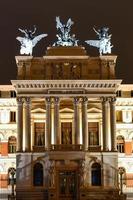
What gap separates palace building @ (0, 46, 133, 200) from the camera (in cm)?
5803

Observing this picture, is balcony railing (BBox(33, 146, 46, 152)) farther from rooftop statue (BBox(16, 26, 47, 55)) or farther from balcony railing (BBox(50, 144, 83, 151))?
rooftop statue (BBox(16, 26, 47, 55))

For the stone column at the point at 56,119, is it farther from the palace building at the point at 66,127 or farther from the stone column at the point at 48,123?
the stone column at the point at 48,123

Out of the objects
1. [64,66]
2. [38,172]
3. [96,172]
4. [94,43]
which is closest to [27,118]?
[38,172]

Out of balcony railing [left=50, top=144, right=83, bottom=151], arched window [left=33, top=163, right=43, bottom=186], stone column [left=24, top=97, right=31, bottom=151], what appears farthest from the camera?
stone column [left=24, top=97, right=31, bottom=151]

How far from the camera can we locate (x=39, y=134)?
62.5 m

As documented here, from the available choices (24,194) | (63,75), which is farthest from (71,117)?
(24,194)

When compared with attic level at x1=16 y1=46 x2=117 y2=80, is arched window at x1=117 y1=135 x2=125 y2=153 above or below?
below

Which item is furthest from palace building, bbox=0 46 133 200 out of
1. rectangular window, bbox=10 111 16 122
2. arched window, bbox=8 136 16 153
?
arched window, bbox=8 136 16 153

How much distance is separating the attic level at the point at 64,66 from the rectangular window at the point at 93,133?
18.1 ft

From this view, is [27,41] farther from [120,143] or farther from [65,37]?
[120,143]

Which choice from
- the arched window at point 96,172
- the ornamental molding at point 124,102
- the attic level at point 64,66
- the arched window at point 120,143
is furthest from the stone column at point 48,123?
the arched window at point 120,143

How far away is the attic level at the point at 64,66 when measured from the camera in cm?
6041

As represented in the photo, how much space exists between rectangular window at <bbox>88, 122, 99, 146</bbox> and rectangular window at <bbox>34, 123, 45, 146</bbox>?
4.96 meters

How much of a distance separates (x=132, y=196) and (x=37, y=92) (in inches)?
638
